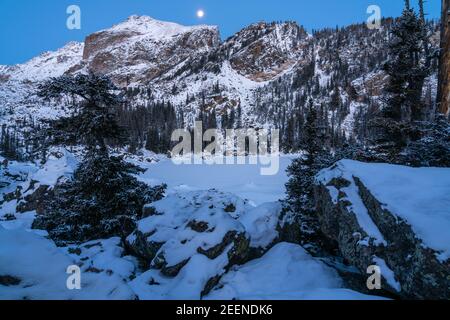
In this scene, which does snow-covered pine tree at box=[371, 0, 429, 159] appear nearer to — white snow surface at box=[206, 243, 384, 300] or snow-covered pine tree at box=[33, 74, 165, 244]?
white snow surface at box=[206, 243, 384, 300]

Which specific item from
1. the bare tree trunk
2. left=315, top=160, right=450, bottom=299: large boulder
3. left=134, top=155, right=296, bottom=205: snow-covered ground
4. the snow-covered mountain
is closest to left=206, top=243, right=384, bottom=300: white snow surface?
left=315, top=160, right=450, bottom=299: large boulder

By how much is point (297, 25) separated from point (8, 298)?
211 meters

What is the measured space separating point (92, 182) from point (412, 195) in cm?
1010

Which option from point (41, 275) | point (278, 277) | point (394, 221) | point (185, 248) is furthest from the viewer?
point (185, 248)

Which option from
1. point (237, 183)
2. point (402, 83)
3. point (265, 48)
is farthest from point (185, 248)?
point (265, 48)

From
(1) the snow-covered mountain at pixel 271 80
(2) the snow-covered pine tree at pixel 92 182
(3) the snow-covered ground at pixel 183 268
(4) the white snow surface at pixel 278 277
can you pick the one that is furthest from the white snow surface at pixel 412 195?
(1) the snow-covered mountain at pixel 271 80

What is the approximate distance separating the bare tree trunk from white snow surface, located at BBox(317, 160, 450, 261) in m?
4.38

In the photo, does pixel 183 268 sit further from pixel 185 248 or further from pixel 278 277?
pixel 278 277

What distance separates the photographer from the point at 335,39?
165 metres

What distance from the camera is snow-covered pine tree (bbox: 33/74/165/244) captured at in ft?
34.5

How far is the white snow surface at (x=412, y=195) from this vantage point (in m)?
4.72

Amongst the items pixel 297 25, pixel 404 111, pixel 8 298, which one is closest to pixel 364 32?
pixel 297 25

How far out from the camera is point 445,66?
9.77 m

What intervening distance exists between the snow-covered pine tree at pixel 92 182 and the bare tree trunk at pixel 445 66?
1118 centimetres
